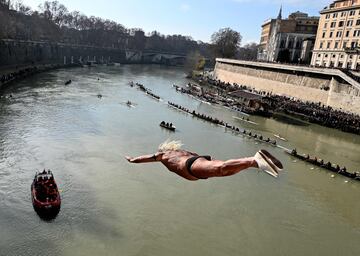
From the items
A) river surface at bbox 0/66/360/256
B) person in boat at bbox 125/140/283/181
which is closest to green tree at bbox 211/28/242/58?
river surface at bbox 0/66/360/256

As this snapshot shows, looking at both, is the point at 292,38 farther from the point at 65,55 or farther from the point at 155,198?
the point at 155,198

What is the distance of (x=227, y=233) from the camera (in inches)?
601

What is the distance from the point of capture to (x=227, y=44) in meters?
94.4

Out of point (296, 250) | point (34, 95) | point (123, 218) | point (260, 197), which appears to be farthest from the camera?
point (34, 95)

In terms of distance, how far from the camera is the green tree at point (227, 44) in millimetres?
93562

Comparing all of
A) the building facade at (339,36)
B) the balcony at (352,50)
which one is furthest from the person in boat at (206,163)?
the balcony at (352,50)

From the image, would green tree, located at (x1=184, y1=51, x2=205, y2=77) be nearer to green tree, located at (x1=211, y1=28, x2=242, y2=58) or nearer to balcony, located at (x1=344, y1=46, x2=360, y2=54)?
green tree, located at (x1=211, y1=28, x2=242, y2=58)

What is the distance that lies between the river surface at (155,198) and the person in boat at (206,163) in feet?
34.2

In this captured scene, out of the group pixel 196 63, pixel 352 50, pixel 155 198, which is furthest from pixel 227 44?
pixel 155 198

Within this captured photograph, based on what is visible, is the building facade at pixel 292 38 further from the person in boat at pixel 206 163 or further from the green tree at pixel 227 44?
the person in boat at pixel 206 163

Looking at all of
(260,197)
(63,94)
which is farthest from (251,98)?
(260,197)

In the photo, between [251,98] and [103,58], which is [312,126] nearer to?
[251,98]

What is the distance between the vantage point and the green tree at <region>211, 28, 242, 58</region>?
93.6m

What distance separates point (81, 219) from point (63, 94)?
110 feet
